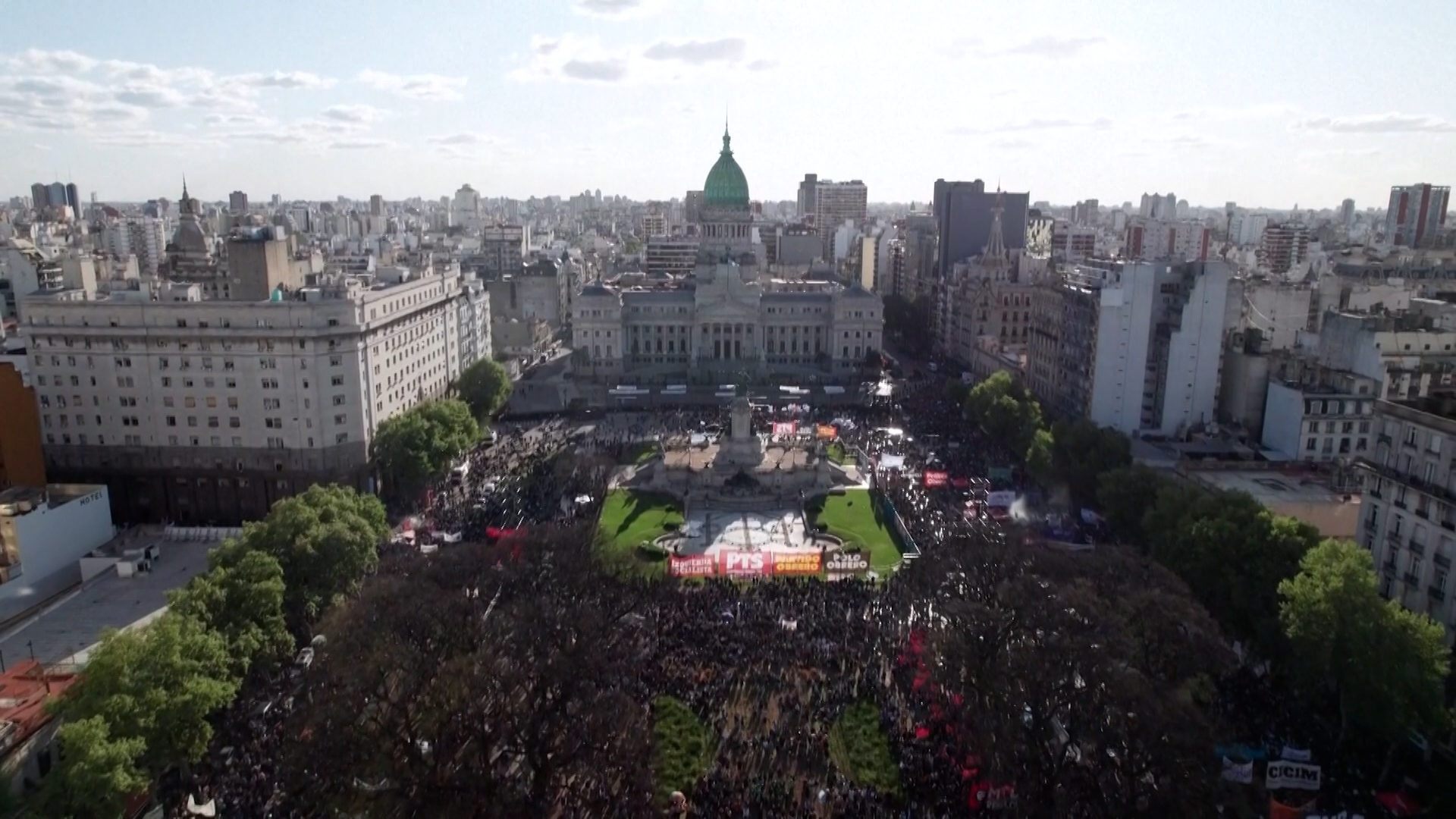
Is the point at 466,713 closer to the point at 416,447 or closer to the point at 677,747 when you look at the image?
the point at 677,747

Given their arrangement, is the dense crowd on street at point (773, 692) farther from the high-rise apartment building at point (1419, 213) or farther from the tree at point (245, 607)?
the high-rise apartment building at point (1419, 213)

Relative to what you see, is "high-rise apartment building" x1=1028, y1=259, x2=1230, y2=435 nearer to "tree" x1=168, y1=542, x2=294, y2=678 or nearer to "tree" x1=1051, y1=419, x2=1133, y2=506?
"tree" x1=1051, y1=419, x2=1133, y2=506

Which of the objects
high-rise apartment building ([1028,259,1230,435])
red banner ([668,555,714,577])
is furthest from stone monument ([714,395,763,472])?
high-rise apartment building ([1028,259,1230,435])

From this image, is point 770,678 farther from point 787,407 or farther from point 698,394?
point 698,394

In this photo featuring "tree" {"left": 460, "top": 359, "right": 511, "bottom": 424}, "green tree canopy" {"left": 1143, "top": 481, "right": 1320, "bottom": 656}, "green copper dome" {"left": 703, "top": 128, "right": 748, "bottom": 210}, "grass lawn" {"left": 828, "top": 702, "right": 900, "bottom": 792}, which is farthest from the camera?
"green copper dome" {"left": 703, "top": 128, "right": 748, "bottom": 210}

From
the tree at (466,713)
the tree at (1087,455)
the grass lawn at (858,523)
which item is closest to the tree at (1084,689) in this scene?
the tree at (466,713)

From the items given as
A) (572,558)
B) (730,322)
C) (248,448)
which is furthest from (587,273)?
(572,558)
